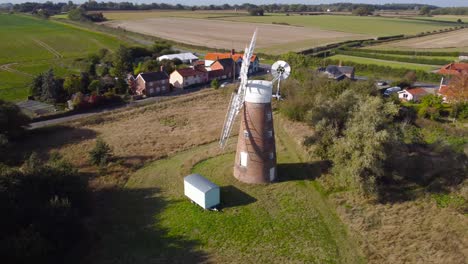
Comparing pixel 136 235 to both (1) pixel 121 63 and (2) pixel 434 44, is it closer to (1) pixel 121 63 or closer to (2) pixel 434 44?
(1) pixel 121 63

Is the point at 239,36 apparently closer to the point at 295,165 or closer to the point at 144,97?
the point at 144,97

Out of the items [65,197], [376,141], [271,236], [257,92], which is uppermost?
[257,92]

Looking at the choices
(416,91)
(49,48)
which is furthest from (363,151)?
→ (49,48)


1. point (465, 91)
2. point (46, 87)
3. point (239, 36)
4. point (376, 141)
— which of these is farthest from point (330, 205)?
point (239, 36)

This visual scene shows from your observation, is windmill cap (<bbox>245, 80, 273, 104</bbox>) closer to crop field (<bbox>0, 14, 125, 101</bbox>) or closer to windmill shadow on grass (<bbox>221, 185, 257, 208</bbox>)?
windmill shadow on grass (<bbox>221, 185, 257, 208</bbox>)

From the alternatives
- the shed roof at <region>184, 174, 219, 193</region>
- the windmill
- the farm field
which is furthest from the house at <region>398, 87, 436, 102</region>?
the shed roof at <region>184, 174, 219, 193</region>

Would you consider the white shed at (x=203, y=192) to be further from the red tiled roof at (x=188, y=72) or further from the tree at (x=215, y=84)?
the red tiled roof at (x=188, y=72)

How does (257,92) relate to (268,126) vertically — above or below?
above
